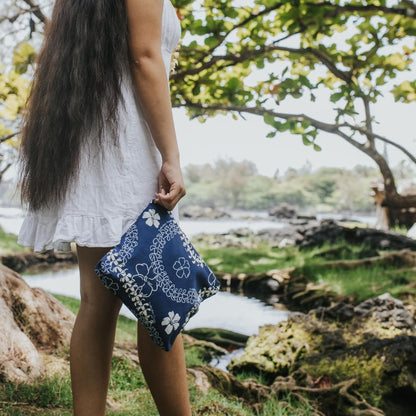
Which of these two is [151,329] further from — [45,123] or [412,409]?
[412,409]

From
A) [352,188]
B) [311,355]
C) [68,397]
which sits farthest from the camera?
[352,188]

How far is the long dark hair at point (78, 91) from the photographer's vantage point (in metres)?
1.12

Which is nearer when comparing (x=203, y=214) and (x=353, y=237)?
(x=353, y=237)

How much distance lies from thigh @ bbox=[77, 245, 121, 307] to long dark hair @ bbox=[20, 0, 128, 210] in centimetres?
16

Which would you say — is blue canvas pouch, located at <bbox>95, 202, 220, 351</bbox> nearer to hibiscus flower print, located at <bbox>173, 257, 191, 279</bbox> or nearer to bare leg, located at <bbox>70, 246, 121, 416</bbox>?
hibiscus flower print, located at <bbox>173, 257, 191, 279</bbox>

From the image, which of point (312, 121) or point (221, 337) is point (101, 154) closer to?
point (312, 121)

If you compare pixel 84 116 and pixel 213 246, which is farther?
pixel 213 246

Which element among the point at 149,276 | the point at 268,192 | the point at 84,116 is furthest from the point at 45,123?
the point at 268,192

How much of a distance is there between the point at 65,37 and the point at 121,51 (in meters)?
0.17

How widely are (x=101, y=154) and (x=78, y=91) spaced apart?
0.56 feet

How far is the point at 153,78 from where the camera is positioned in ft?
3.61

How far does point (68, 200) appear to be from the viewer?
1105 mm

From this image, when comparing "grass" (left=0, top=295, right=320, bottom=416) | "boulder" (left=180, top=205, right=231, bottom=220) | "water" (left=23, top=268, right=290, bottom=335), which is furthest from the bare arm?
"boulder" (left=180, top=205, right=231, bottom=220)

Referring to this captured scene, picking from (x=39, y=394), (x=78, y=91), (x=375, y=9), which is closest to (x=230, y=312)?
(x=375, y=9)
